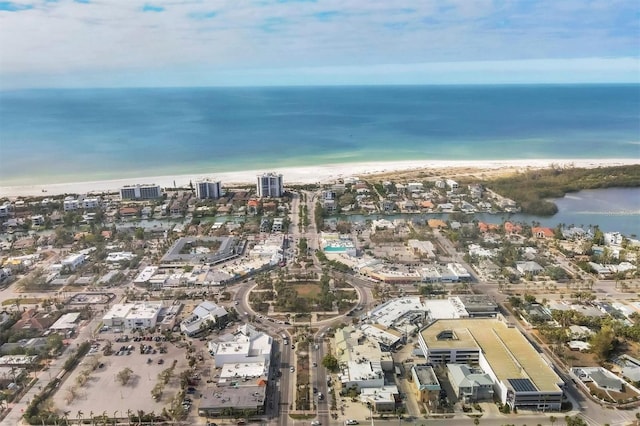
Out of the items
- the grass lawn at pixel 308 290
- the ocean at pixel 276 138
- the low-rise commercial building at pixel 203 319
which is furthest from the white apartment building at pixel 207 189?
the low-rise commercial building at pixel 203 319

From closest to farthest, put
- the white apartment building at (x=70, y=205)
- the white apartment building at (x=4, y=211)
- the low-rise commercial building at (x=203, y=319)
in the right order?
1. the low-rise commercial building at (x=203, y=319)
2. the white apartment building at (x=4, y=211)
3. the white apartment building at (x=70, y=205)

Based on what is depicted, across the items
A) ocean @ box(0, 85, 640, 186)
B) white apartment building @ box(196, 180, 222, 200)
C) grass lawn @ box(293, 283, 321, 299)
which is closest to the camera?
grass lawn @ box(293, 283, 321, 299)

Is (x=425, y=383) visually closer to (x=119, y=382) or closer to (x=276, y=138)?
(x=119, y=382)

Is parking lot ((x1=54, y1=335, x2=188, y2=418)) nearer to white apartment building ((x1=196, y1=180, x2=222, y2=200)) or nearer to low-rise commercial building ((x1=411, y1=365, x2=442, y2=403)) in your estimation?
low-rise commercial building ((x1=411, y1=365, x2=442, y2=403))

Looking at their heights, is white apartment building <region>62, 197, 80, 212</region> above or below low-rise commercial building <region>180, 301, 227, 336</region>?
above

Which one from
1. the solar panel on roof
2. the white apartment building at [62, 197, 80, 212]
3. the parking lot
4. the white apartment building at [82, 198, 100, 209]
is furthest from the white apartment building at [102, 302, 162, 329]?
the white apartment building at [62, 197, 80, 212]

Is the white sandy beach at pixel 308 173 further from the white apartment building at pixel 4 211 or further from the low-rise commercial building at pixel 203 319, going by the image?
the low-rise commercial building at pixel 203 319

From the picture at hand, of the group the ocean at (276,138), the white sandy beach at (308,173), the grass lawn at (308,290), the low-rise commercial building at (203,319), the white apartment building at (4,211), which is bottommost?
the low-rise commercial building at (203,319)
